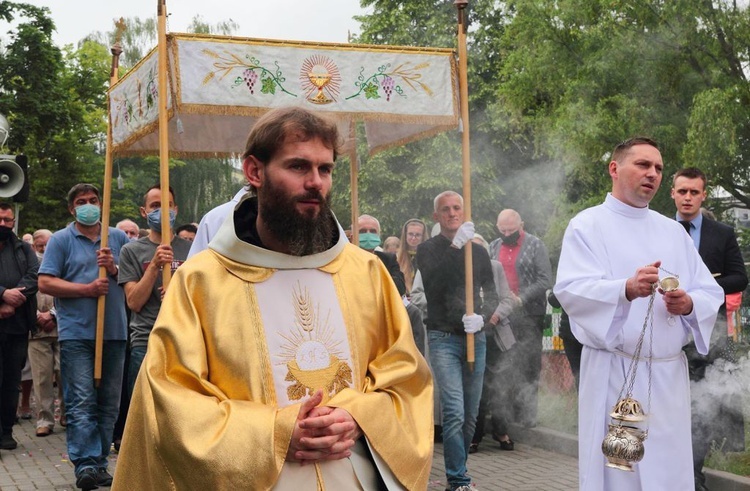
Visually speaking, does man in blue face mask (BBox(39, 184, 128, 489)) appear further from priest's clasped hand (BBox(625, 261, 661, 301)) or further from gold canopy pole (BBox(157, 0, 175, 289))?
priest's clasped hand (BBox(625, 261, 661, 301))

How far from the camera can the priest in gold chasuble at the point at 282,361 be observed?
2.94 metres

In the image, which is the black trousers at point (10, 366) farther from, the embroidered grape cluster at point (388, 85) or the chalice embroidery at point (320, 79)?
the embroidered grape cluster at point (388, 85)

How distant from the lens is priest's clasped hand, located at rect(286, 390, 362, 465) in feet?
9.73

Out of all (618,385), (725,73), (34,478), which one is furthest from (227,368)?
(725,73)

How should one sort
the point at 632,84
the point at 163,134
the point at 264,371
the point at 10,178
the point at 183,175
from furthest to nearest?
the point at 183,175, the point at 632,84, the point at 10,178, the point at 163,134, the point at 264,371

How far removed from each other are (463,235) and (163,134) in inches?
85.3

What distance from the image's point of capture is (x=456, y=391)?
7105mm

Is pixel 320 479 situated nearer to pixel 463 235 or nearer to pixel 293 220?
pixel 293 220

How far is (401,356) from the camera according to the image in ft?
10.8

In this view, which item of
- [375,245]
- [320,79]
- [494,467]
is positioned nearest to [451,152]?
[375,245]

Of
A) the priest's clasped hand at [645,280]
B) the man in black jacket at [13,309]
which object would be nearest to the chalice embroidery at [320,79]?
the priest's clasped hand at [645,280]

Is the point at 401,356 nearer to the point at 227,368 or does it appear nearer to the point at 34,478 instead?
the point at 227,368

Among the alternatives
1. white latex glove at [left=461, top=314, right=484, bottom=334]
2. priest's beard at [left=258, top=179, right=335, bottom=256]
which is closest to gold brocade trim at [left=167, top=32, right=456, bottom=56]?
white latex glove at [left=461, top=314, right=484, bottom=334]

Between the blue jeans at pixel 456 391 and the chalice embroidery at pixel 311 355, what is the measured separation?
12.8 feet
